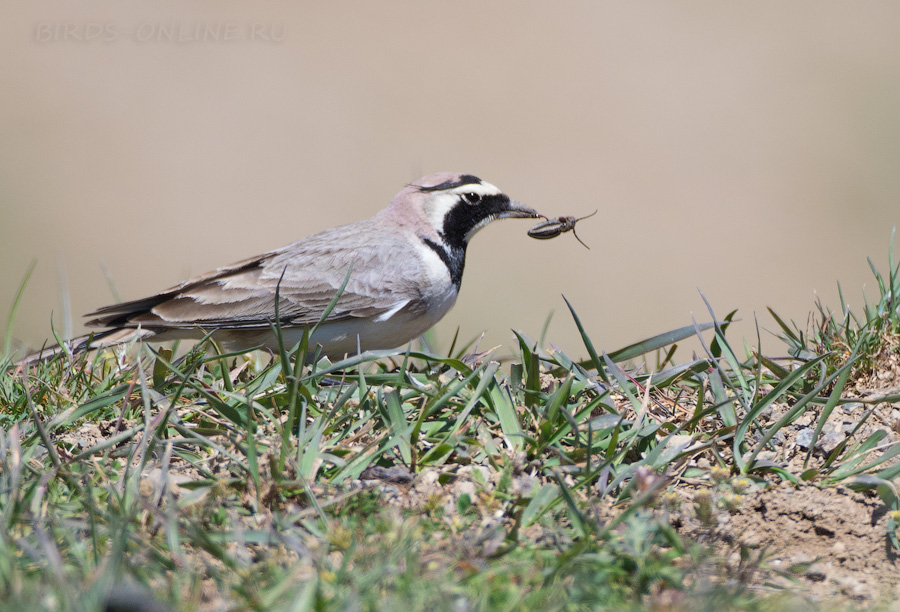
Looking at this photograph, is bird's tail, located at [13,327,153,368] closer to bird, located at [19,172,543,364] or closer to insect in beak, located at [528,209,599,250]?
bird, located at [19,172,543,364]

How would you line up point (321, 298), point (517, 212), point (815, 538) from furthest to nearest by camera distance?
1. point (517, 212)
2. point (321, 298)
3. point (815, 538)

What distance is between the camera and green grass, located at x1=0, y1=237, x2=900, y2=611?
2457 millimetres

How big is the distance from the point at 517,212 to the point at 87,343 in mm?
3031

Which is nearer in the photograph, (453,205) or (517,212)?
(453,205)

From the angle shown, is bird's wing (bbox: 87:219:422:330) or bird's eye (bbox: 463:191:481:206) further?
bird's eye (bbox: 463:191:481:206)


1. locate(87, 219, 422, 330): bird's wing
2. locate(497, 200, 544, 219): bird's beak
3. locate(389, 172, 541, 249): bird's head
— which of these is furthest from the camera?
locate(497, 200, 544, 219): bird's beak

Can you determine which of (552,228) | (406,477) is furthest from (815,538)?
(552,228)

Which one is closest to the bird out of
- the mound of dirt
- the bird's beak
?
the bird's beak

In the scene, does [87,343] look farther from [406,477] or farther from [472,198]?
[472,198]

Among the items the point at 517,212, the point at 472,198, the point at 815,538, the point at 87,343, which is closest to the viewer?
the point at 815,538

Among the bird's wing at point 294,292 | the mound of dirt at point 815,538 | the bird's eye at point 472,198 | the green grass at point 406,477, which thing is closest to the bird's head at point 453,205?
the bird's eye at point 472,198

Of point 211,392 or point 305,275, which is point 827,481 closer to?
point 211,392

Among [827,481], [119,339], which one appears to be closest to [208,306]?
[119,339]

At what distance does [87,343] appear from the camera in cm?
450
